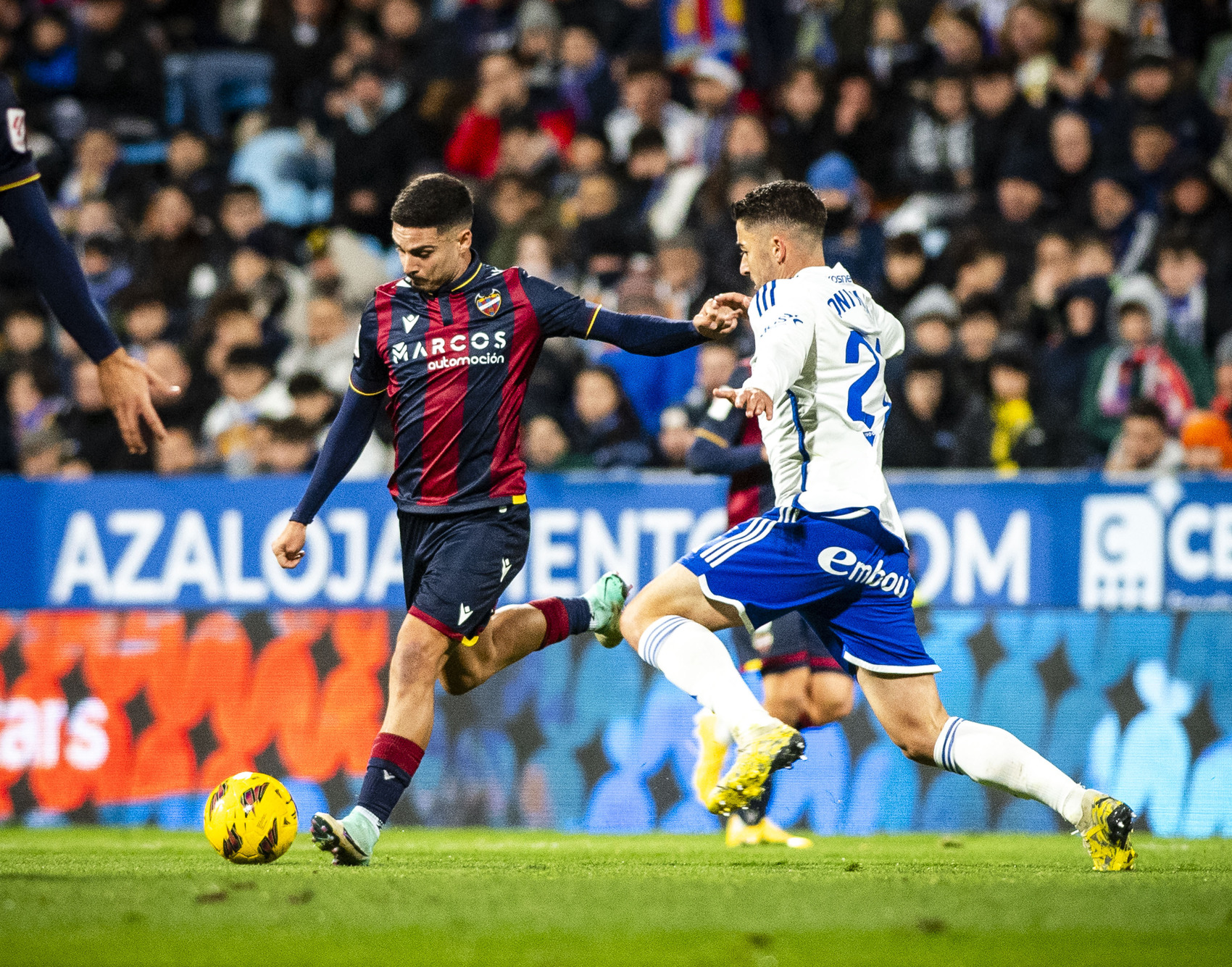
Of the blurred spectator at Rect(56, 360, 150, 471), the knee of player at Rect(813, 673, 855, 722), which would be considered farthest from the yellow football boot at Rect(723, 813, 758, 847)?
the blurred spectator at Rect(56, 360, 150, 471)

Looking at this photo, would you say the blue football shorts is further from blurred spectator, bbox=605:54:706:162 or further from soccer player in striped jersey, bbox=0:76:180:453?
blurred spectator, bbox=605:54:706:162

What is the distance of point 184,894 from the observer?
15.6ft

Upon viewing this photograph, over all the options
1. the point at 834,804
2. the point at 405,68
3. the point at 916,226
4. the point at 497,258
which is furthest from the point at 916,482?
the point at 405,68

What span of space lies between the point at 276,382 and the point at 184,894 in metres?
7.66

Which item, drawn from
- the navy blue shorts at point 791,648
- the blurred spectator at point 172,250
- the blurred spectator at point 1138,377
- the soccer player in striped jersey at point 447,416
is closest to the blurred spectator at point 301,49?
the blurred spectator at point 172,250

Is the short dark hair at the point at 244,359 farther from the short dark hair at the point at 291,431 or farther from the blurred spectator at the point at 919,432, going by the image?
the blurred spectator at the point at 919,432

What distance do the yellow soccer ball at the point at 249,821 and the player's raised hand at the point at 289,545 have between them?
0.79 m

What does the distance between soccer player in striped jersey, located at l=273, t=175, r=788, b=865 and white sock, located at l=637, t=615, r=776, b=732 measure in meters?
0.72

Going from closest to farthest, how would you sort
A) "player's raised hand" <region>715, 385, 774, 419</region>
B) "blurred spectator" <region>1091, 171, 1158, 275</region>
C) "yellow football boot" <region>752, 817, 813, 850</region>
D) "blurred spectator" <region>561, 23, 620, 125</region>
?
"player's raised hand" <region>715, 385, 774, 419</region> < "yellow football boot" <region>752, 817, 813, 850</region> < "blurred spectator" <region>1091, 171, 1158, 275</region> < "blurred spectator" <region>561, 23, 620, 125</region>

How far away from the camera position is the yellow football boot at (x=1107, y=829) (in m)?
5.61

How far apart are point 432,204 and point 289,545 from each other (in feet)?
4.43

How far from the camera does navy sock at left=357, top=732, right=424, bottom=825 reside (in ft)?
19.8

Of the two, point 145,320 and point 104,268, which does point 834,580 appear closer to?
point 145,320

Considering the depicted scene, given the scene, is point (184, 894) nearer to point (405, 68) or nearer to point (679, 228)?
point (679, 228)
